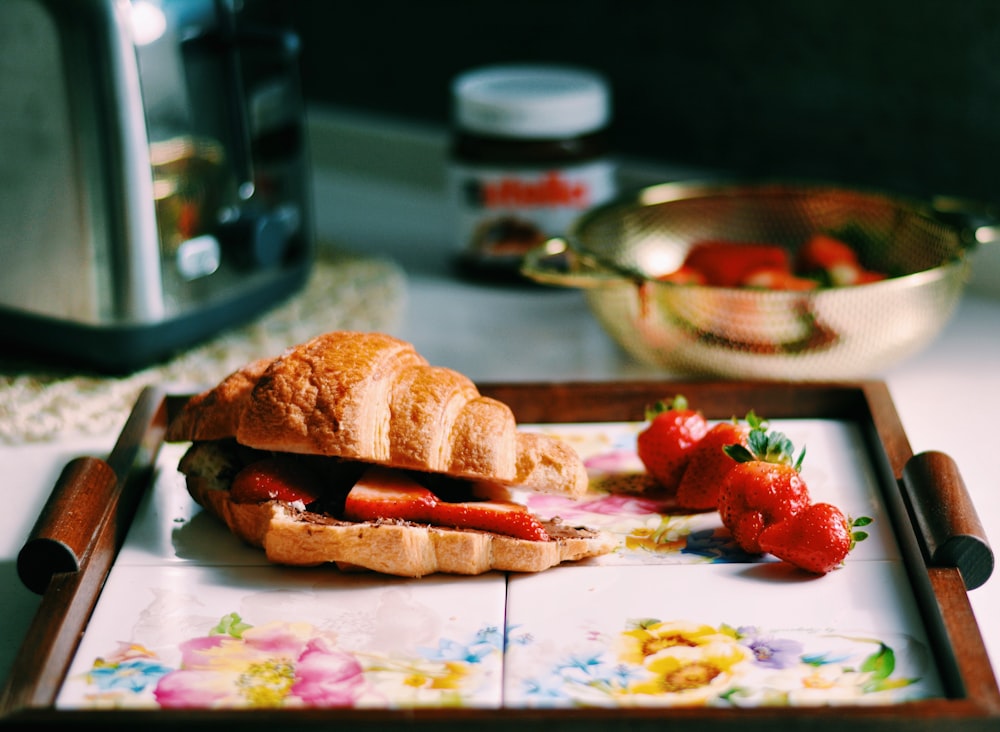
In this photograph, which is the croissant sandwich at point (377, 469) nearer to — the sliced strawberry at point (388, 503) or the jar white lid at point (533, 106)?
the sliced strawberry at point (388, 503)

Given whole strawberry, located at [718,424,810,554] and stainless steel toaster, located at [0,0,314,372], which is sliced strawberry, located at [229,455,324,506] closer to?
whole strawberry, located at [718,424,810,554]

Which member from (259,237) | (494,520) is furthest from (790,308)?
(259,237)

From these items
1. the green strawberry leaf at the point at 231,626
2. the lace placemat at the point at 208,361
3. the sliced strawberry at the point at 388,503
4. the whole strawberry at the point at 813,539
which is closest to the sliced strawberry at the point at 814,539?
the whole strawberry at the point at 813,539

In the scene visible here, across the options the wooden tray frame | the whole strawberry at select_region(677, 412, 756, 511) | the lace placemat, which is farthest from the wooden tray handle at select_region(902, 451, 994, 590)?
the lace placemat

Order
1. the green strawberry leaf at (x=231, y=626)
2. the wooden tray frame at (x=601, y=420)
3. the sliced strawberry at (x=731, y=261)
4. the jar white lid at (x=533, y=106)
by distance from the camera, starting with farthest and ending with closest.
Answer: the jar white lid at (x=533, y=106) → the sliced strawberry at (x=731, y=261) → the green strawberry leaf at (x=231, y=626) → the wooden tray frame at (x=601, y=420)

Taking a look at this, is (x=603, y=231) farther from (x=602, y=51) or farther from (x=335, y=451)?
(x=335, y=451)

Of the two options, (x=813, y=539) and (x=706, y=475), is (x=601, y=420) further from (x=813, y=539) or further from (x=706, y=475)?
(x=813, y=539)

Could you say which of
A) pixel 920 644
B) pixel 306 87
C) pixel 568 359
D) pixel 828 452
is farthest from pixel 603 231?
pixel 306 87
